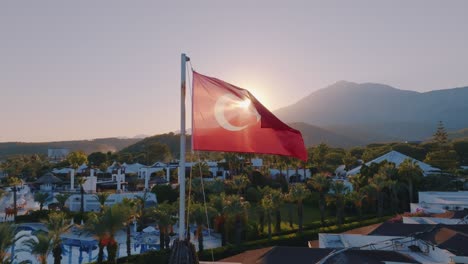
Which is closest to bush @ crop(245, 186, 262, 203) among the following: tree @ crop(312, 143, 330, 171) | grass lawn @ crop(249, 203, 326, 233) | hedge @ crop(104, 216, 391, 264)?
grass lawn @ crop(249, 203, 326, 233)

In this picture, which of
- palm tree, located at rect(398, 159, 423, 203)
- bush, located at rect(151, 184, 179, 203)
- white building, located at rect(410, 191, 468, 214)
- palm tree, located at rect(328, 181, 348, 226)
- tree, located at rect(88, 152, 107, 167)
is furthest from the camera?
tree, located at rect(88, 152, 107, 167)

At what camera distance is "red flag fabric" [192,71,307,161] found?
26.7 ft

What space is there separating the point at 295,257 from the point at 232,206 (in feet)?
32.3

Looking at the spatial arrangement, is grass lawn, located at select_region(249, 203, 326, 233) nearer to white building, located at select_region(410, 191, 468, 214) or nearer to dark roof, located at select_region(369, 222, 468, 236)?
white building, located at select_region(410, 191, 468, 214)

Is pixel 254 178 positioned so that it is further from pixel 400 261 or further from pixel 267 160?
pixel 400 261

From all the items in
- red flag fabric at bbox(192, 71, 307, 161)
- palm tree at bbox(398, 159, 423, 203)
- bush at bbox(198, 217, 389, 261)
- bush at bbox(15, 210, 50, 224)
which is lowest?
bush at bbox(198, 217, 389, 261)

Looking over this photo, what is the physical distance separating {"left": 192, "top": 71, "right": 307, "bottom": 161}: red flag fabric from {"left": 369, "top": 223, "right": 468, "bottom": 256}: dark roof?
12989 mm

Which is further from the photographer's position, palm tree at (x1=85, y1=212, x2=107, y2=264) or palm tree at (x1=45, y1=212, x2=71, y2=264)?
palm tree at (x1=85, y1=212, x2=107, y2=264)

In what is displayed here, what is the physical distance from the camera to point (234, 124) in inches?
330

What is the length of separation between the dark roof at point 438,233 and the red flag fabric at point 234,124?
12989 millimetres

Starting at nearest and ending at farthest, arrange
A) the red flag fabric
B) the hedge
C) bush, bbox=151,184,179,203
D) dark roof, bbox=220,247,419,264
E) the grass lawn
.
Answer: the red flag fabric → dark roof, bbox=220,247,419,264 → the hedge → the grass lawn → bush, bbox=151,184,179,203

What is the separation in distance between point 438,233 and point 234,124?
1611 centimetres

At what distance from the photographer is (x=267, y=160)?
219 feet

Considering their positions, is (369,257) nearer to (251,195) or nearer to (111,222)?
(111,222)
